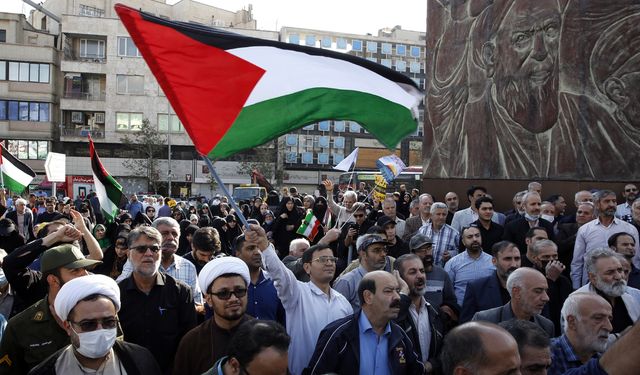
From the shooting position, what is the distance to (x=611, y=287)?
549 centimetres

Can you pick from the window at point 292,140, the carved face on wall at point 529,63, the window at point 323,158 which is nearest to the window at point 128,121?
the window at point 292,140

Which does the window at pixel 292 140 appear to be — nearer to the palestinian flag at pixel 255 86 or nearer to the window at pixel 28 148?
the window at pixel 28 148

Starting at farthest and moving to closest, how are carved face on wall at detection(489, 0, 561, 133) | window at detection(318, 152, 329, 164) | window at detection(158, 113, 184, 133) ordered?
window at detection(318, 152, 329, 164) < window at detection(158, 113, 184, 133) < carved face on wall at detection(489, 0, 561, 133)

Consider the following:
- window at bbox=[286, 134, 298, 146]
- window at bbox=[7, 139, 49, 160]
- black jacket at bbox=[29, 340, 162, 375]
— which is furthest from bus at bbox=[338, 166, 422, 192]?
window at bbox=[7, 139, 49, 160]

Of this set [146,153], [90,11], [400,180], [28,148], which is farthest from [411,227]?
[90,11]

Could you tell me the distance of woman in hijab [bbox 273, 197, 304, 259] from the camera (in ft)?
40.7

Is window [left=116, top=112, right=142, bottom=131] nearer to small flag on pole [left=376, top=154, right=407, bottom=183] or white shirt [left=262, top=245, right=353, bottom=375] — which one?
small flag on pole [left=376, top=154, right=407, bottom=183]

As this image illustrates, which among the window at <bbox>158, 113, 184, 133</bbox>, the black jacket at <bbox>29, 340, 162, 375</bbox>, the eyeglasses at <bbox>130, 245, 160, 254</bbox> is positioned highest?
the window at <bbox>158, 113, 184, 133</bbox>

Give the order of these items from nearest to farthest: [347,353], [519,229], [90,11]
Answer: [347,353] < [519,229] < [90,11]

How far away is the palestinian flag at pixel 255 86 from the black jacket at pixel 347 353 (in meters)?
1.58

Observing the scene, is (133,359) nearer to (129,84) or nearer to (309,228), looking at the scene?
(309,228)

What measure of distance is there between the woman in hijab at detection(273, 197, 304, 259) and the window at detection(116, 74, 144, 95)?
156 ft

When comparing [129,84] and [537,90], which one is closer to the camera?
[537,90]

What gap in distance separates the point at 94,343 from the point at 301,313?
1929 mm
